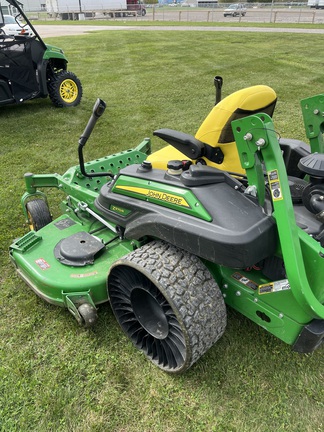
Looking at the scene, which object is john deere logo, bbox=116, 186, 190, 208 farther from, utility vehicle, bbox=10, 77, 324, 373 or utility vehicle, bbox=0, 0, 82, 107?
utility vehicle, bbox=0, 0, 82, 107

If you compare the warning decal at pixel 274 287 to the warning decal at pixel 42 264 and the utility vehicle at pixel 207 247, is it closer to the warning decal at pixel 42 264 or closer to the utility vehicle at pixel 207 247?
the utility vehicle at pixel 207 247

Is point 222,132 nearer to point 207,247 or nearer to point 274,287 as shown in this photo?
point 207,247

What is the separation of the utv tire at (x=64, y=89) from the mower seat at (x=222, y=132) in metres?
5.26

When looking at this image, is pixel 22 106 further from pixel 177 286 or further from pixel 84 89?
pixel 177 286

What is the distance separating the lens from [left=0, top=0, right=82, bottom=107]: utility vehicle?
6102 millimetres

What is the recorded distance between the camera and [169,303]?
184cm

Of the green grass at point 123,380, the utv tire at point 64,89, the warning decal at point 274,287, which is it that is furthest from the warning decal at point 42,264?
the utv tire at point 64,89

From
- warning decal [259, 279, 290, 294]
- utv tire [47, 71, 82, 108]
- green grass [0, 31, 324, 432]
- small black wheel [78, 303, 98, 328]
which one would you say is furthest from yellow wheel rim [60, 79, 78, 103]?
warning decal [259, 279, 290, 294]

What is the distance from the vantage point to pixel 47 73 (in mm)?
6883

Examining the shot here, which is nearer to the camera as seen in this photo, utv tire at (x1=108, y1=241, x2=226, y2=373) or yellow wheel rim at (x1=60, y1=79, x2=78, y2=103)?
utv tire at (x1=108, y1=241, x2=226, y2=373)

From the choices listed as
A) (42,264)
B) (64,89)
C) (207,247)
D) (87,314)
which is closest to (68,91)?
(64,89)

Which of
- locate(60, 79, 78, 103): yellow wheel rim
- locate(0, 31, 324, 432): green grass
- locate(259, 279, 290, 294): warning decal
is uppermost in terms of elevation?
locate(259, 279, 290, 294): warning decal

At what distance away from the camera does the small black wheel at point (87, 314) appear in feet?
7.36

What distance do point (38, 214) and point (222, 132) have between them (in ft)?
5.68
